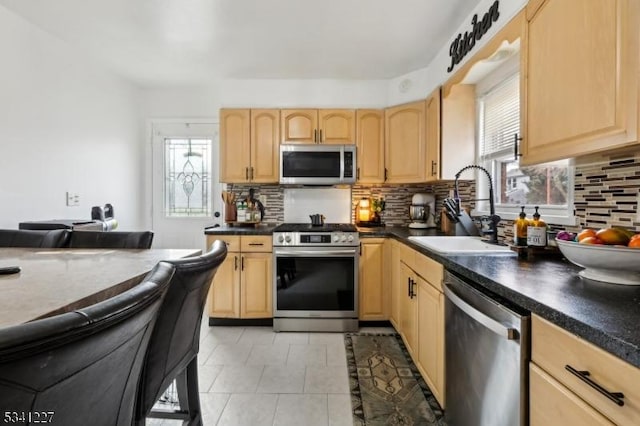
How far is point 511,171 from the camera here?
91.7 inches

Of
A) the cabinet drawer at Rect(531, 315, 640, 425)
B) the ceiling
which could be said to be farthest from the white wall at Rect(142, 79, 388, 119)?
the cabinet drawer at Rect(531, 315, 640, 425)

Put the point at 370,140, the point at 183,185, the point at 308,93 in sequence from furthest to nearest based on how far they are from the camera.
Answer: the point at 183,185
the point at 308,93
the point at 370,140

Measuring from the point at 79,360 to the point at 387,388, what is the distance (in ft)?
6.30

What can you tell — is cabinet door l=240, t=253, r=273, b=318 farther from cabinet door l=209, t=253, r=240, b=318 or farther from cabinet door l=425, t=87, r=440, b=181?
cabinet door l=425, t=87, r=440, b=181

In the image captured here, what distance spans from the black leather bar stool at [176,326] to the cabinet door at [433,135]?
2.21 meters

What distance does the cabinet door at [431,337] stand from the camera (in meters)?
1.72

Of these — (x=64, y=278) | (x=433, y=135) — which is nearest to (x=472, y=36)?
(x=433, y=135)

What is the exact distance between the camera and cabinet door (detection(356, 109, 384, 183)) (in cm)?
329

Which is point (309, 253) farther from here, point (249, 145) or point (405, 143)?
point (405, 143)

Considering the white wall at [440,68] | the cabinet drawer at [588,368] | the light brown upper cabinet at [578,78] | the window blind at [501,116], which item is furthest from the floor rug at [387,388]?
the white wall at [440,68]

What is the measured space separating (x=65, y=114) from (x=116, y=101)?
2.33ft

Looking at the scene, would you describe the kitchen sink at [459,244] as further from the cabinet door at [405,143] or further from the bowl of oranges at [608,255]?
the cabinet door at [405,143]

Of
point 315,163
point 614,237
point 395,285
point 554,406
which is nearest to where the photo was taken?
point 554,406

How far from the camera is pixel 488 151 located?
2.61 meters
